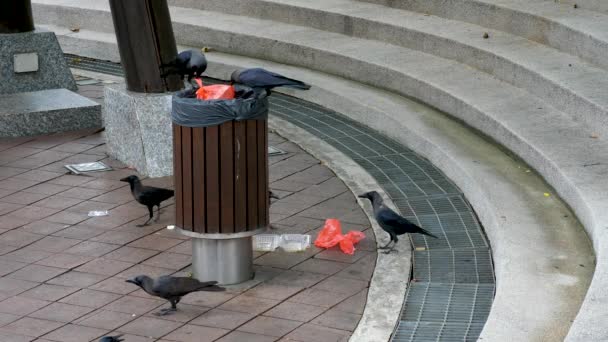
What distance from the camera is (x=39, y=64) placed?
12.3m

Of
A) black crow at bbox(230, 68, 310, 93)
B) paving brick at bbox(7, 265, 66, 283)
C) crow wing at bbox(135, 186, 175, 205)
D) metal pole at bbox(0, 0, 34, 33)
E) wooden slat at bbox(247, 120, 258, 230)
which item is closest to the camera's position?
wooden slat at bbox(247, 120, 258, 230)

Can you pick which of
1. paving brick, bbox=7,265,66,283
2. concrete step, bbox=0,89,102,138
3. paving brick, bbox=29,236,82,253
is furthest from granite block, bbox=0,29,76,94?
paving brick, bbox=7,265,66,283

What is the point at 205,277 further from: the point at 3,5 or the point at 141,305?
the point at 3,5

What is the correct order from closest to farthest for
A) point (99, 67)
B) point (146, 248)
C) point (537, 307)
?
1. point (537, 307)
2. point (146, 248)
3. point (99, 67)

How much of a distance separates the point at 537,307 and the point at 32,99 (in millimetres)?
6822

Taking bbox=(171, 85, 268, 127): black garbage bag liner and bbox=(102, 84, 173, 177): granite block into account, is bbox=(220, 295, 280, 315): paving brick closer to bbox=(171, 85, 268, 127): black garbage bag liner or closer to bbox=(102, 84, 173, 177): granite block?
bbox=(171, 85, 268, 127): black garbage bag liner

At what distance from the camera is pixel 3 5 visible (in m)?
11.9

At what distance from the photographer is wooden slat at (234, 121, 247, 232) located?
23.1ft

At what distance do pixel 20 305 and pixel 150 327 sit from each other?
952 mm

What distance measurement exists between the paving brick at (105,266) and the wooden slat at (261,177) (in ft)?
3.71

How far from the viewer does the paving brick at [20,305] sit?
278 inches

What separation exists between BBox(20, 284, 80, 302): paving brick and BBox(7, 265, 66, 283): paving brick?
14cm

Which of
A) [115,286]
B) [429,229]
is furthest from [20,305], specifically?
[429,229]

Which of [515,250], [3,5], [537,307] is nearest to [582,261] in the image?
[515,250]
